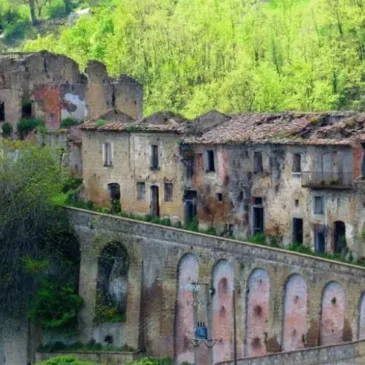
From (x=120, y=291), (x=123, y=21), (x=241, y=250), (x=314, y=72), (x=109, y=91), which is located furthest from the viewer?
(x=123, y=21)

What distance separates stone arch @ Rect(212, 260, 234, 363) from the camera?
259ft

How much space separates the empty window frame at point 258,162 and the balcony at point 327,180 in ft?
9.31

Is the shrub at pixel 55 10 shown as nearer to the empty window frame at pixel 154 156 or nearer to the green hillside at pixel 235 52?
the green hillside at pixel 235 52

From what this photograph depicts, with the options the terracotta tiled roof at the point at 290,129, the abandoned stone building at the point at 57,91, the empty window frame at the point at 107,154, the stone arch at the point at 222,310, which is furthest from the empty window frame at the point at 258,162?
the abandoned stone building at the point at 57,91

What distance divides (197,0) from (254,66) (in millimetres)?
13890

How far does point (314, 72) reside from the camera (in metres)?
110

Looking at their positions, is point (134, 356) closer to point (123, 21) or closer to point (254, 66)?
point (254, 66)

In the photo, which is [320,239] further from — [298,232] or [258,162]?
[258,162]

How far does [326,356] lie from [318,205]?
10.2 meters

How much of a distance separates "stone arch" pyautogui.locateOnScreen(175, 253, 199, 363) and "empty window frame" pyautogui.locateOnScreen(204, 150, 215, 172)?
5.43 m

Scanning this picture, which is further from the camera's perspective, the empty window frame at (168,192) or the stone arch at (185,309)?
the empty window frame at (168,192)

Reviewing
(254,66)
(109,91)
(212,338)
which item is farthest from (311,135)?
(254,66)

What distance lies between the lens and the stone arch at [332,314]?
7456 centimetres

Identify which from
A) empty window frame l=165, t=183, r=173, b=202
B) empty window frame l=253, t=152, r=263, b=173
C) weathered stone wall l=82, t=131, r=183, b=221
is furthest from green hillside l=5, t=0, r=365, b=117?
empty window frame l=253, t=152, r=263, b=173
